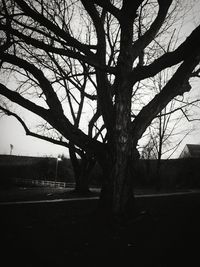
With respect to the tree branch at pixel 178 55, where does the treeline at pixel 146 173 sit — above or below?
below

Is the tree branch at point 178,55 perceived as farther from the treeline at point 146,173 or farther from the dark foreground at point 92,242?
the treeline at point 146,173

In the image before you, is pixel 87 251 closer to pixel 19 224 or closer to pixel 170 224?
pixel 19 224

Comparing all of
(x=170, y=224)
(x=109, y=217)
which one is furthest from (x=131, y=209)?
(x=170, y=224)

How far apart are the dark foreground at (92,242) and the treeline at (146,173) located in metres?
22.8

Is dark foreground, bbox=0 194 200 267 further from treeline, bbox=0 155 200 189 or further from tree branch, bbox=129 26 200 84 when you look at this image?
treeline, bbox=0 155 200 189

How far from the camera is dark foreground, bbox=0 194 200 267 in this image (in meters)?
3.35

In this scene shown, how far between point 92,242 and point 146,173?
3125 cm

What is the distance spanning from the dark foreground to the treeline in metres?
22.8

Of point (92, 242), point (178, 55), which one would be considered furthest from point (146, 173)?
point (92, 242)

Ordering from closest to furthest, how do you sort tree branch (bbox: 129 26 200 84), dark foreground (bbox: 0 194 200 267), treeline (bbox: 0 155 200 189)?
dark foreground (bbox: 0 194 200 267), tree branch (bbox: 129 26 200 84), treeline (bbox: 0 155 200 189)

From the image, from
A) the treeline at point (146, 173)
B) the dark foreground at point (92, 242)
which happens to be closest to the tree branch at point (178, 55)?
the dark foreground at point (92, 242)

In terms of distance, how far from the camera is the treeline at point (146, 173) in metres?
31.0

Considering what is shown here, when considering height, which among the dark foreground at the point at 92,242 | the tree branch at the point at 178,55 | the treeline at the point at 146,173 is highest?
the tree branch at the point at 178,55

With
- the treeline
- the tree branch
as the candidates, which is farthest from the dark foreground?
the treeline
